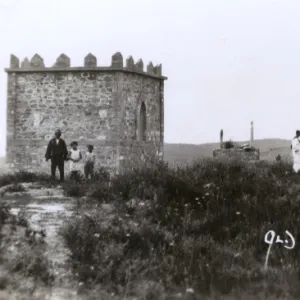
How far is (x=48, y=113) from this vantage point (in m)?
22.5

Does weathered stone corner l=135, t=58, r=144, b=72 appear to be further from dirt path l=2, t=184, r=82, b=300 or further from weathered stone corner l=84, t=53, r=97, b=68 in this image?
dirt path l=2, t=184, r=82, b=300

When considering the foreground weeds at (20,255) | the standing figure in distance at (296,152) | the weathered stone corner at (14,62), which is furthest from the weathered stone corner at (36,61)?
the foreground weeds at (20,255)

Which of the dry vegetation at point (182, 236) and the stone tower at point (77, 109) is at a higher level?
the stone tower at point (77, 109)

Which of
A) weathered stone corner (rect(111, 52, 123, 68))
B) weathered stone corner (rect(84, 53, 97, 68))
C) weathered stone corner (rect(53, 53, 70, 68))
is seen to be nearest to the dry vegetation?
weathered stone corner (rect(111, 52, 123, 68))

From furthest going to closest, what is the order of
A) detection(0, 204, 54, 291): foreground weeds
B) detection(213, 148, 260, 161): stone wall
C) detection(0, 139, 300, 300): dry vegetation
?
1. detection(213, 148, 260, 161): stone wall
2. detection(0, 204, 54, 291): foreground weeds
3. detection(0, 139, 300, 300): dry vegetation

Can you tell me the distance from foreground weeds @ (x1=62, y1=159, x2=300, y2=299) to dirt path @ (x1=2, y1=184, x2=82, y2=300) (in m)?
0.19

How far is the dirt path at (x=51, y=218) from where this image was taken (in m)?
→ 7.30

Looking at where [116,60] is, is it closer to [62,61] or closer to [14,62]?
[62,61]

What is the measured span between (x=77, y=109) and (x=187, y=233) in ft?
44.4

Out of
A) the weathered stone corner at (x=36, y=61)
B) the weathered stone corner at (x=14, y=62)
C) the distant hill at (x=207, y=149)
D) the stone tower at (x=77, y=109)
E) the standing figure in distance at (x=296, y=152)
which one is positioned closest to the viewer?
the standing figure in distance at (x=296, y=152)

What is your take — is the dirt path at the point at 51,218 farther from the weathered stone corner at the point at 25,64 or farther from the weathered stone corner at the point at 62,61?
the weathered stone corner at the point at 25,64

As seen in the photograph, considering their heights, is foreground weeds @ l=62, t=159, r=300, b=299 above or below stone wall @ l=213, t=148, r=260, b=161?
below

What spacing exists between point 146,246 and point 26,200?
165 inches

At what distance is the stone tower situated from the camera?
21.9 meters
